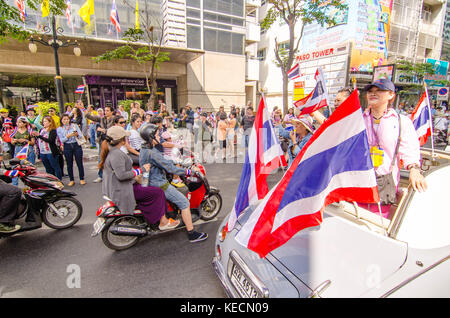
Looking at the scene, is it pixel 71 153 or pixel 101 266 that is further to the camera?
pixel 71 153

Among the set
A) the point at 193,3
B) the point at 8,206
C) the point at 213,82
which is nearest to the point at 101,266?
the point at 8,206

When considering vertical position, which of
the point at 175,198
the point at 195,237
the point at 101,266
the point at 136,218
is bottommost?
the point at 101,266

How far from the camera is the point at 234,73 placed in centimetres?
2277

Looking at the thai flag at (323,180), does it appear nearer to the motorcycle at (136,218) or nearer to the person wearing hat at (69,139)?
the motorcycle at (136,218)

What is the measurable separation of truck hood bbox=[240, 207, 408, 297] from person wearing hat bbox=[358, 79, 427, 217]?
0.81 meters

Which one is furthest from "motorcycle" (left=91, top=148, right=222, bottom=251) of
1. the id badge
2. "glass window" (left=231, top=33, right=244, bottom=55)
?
"glass window" (left=231, top=33, right=244, bottom=55)

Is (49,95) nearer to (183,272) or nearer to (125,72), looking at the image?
(125,72)

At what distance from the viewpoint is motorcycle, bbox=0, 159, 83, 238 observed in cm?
377

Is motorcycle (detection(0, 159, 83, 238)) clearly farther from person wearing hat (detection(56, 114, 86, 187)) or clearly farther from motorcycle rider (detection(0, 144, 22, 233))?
person wearing hat (detection(56, 114, 86, 187))

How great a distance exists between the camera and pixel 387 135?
2414mm

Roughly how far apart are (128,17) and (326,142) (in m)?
21.4

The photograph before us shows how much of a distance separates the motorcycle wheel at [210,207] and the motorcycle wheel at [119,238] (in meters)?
1.21

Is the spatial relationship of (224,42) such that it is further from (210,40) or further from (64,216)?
(64,216)

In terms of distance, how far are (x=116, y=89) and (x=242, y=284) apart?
72.1 feet
